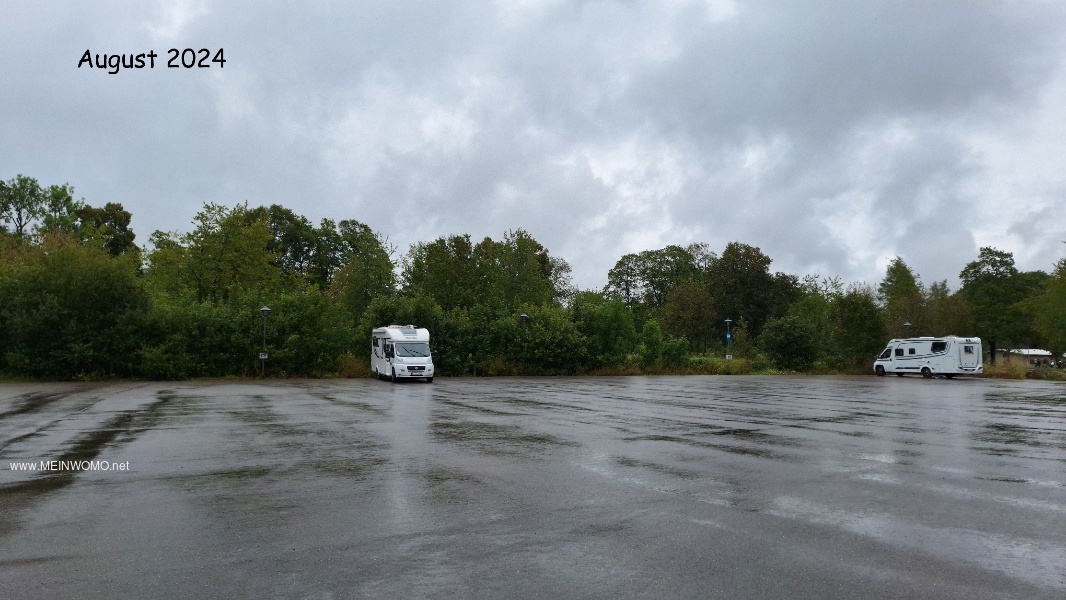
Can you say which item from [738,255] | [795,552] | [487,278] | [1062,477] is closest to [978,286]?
[738,255]

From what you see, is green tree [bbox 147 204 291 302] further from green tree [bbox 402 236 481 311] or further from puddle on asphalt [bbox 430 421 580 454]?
puddle on asphalt [bbox 430 421 580 454]

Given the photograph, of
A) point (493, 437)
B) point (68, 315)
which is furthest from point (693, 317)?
point (493, 437)

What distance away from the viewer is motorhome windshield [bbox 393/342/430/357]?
112 ft

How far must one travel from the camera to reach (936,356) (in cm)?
4328

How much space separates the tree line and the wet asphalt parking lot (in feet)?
74.8

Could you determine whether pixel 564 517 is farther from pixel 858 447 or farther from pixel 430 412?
pixel 430 412

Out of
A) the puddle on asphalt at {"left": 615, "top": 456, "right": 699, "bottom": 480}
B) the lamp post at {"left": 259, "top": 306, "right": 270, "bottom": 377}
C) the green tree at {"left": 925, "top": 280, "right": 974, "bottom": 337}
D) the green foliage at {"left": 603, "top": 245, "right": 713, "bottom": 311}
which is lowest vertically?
the puddle on asphalt at {"left": 615, "top": 456, "right": 699, "bottom": 480}

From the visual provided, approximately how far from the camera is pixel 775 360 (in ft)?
169

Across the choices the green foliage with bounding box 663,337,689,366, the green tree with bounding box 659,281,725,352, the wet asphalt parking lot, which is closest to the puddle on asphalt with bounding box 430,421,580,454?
the wet asphalt parking lot

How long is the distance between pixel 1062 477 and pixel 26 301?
39426 mm

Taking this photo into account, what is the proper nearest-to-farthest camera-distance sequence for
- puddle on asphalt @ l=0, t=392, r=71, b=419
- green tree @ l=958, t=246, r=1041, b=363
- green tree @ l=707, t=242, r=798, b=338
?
1. puddle on asphalt @ l=0, t=392, r=71, b=419
2. green tree @ l=958, t=246, r=1041, b=363
3. green tree @ l=707, t=242, r=798, b=338

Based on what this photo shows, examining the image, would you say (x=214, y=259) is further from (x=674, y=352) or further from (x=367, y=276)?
(x=674, y=352)

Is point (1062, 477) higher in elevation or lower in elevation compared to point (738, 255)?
lower

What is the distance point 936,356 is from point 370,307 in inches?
1386
